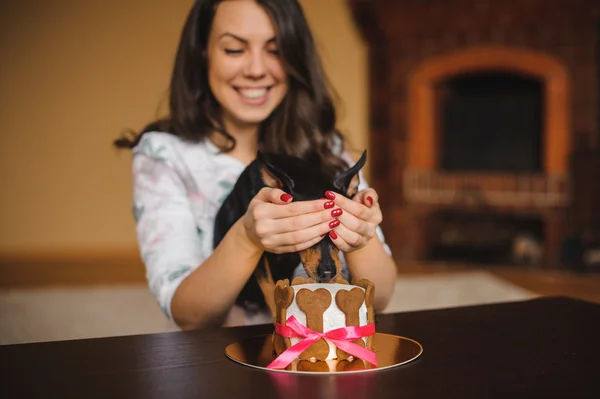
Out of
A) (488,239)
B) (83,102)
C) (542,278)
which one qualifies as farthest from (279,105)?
(83,102)

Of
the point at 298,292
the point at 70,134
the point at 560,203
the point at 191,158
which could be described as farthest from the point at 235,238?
the point at 70,134

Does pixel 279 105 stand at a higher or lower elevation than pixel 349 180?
higher

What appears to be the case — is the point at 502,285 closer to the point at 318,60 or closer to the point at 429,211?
the point at 429,211

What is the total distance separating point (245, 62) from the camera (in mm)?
1194

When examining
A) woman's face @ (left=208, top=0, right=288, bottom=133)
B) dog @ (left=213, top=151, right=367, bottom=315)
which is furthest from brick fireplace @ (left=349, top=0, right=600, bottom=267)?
dog @ (left=213, top=151, right=367, bottom=315)

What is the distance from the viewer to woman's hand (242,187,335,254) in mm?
759

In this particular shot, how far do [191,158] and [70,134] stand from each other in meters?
2.97

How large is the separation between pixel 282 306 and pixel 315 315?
4cm

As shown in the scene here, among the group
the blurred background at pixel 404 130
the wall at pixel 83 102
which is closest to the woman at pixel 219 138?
the blurred background at pixel 404 130

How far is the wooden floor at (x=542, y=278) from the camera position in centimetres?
270

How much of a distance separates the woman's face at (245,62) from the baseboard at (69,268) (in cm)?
208

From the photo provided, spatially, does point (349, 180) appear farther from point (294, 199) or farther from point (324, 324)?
point (324, 324)

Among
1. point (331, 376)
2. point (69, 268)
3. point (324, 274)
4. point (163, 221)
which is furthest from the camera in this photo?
point (69, 268)

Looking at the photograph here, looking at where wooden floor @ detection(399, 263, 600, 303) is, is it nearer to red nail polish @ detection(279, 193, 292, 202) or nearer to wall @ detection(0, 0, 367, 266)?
wall @ detection(0, 0, 367, 266)
